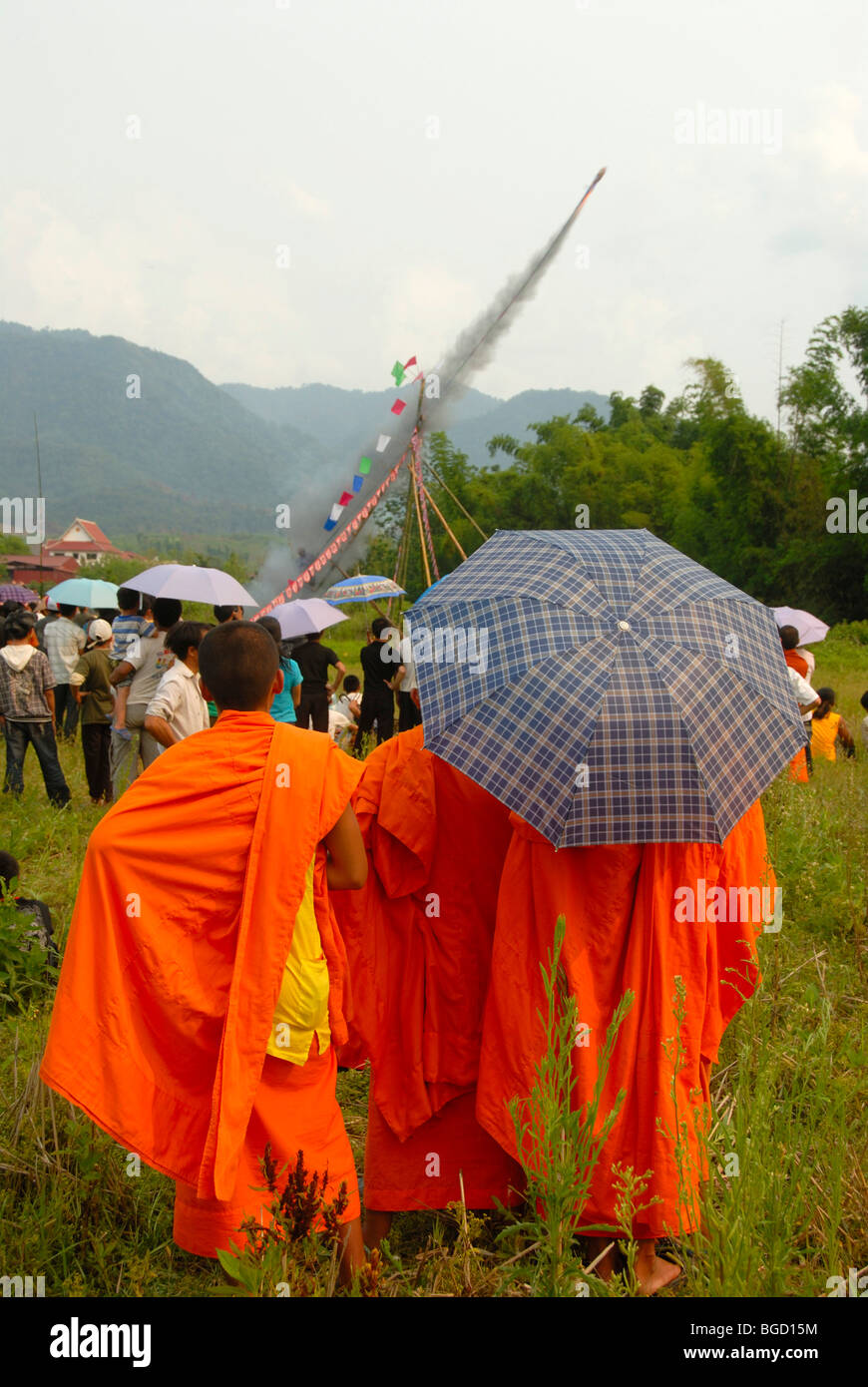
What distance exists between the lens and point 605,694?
7.45 feet

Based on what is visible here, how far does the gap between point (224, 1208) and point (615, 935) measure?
1.04 m

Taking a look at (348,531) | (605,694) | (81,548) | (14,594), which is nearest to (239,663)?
(605,694)

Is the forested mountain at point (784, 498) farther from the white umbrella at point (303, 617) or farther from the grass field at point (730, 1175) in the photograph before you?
the grass field at point (730, 1175)

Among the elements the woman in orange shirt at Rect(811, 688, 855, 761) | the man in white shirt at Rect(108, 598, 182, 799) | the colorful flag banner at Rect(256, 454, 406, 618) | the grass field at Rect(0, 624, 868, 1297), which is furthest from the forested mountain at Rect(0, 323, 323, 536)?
the grass field at Rect(0, 624, 868, 1297)

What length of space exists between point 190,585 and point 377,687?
105 inches

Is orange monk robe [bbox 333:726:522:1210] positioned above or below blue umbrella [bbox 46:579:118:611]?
below

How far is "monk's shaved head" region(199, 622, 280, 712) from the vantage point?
238 centimetres

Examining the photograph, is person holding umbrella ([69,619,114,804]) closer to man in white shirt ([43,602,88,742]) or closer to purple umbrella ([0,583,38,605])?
man in white shirt ([43,602,88,742])

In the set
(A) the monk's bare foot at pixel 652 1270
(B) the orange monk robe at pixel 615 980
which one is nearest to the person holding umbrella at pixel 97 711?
(B) the orange monk robe at pixel 615 980

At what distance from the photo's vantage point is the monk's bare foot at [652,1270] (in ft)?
8.16

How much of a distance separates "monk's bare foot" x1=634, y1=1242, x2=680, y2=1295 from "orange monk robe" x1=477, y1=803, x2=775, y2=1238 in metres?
0.07

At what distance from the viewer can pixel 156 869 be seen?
2289 millimetres

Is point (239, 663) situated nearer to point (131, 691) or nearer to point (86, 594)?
point (131, 691)
